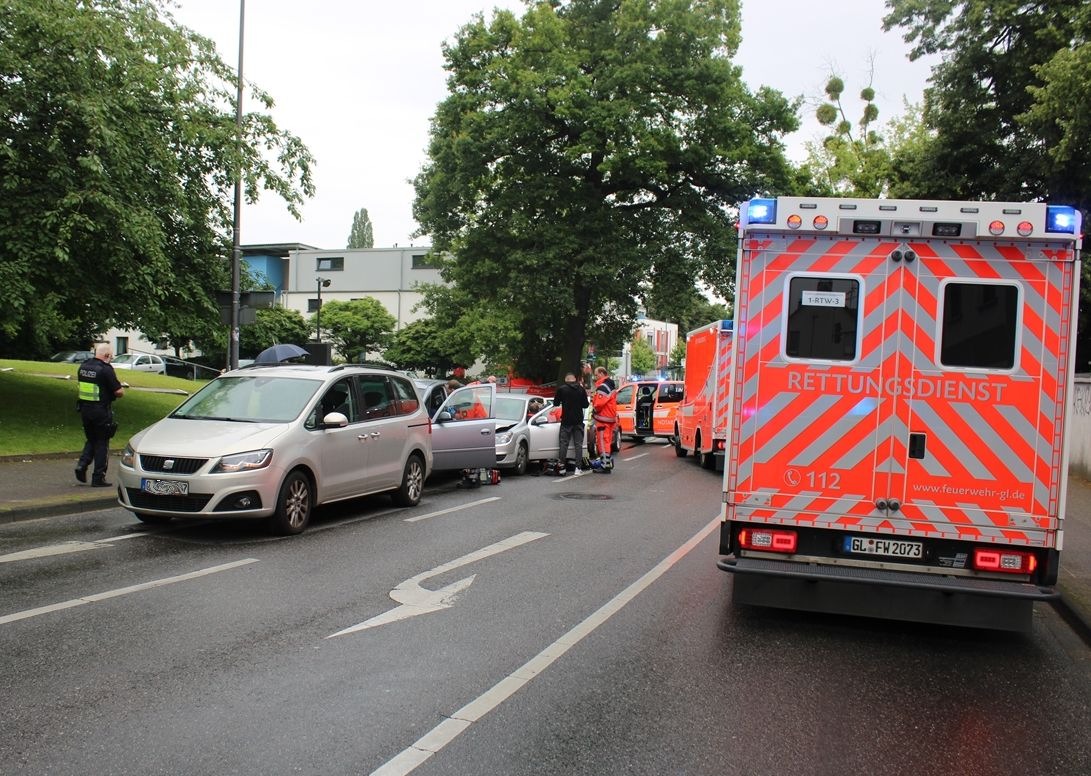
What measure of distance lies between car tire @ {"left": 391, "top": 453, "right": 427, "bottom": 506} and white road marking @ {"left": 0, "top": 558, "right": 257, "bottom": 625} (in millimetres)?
3743

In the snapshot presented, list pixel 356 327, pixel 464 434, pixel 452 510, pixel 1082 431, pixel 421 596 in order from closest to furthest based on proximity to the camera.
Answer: pixel 421 596 → pixel 452 510 → pixel 464 434 → pixel 1082 431 → pixel 356 327

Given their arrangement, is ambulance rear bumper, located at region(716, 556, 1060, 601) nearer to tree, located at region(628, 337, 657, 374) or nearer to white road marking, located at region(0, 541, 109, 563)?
white road marking, located at region(0, 541, 109, 563)

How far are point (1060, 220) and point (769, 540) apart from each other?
111 inches

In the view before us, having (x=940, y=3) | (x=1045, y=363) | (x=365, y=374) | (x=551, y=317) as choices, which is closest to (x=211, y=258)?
(x=365, y=374)

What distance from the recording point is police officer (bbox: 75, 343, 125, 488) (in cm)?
1135

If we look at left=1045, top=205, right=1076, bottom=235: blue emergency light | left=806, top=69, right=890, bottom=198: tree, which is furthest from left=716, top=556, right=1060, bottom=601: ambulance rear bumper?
left=806, top=69, right=890, bottom=198: tree

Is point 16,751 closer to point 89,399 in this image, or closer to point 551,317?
point 89,399

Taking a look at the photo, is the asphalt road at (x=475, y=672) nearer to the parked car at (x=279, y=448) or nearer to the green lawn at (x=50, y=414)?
the parked car at (x=279, y=448)

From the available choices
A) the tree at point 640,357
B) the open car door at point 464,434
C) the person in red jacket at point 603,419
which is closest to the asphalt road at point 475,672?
the open car door at point 464,434

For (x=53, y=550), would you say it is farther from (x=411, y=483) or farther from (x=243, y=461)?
(x=411, y=483)

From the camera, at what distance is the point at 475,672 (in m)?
5.14

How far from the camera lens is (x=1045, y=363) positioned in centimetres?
590

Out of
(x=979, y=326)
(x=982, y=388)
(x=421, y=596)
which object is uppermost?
(x=979, y=326)

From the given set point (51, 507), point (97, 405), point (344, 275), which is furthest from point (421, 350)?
point (51, 507)
